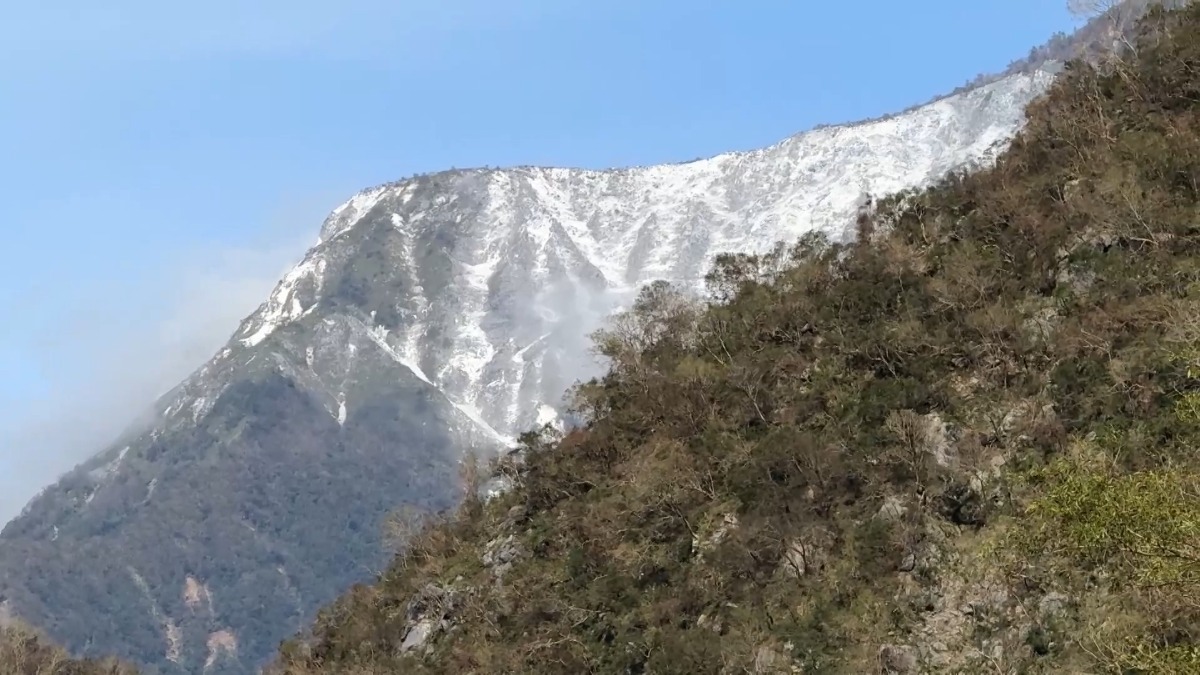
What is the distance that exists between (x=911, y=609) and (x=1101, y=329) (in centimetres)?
1135

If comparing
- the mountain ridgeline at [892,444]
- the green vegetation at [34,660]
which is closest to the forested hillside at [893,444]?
the mountain ridgeline at [892,444]

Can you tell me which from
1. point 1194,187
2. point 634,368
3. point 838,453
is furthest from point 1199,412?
point 634,368

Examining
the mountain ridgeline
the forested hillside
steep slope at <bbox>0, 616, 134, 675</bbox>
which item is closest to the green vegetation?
steep slope at <bbox>0, 616, 134, 675</bbox>

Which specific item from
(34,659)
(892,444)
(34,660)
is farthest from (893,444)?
(34,659)

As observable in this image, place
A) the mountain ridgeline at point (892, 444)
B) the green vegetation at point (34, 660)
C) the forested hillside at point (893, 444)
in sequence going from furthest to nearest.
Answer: the green vegetation at point (34, 660) → the forested hillside at point (893, 444) → the mountain ridgeline at point (892, 444)

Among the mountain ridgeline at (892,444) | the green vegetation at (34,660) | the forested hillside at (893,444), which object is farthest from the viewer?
the green vegetation at (34,660)

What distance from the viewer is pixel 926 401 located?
1518 inches

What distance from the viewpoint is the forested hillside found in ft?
97.4

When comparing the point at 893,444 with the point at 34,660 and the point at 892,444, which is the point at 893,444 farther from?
the point at 34,660

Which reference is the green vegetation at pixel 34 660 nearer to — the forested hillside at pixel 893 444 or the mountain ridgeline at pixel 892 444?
the mountain ridgeline at pixel 892 444

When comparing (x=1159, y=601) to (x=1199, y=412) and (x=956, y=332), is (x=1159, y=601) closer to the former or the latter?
(x=1199, y=412)

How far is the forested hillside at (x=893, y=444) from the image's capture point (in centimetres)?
2969

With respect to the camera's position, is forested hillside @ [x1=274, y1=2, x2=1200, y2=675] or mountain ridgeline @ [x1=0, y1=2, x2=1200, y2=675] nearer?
mountain ridgeline @ [x1=0, y1=2, x2=1200, y2=675]

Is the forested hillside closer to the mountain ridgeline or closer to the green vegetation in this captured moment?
the mountain ridgeline
